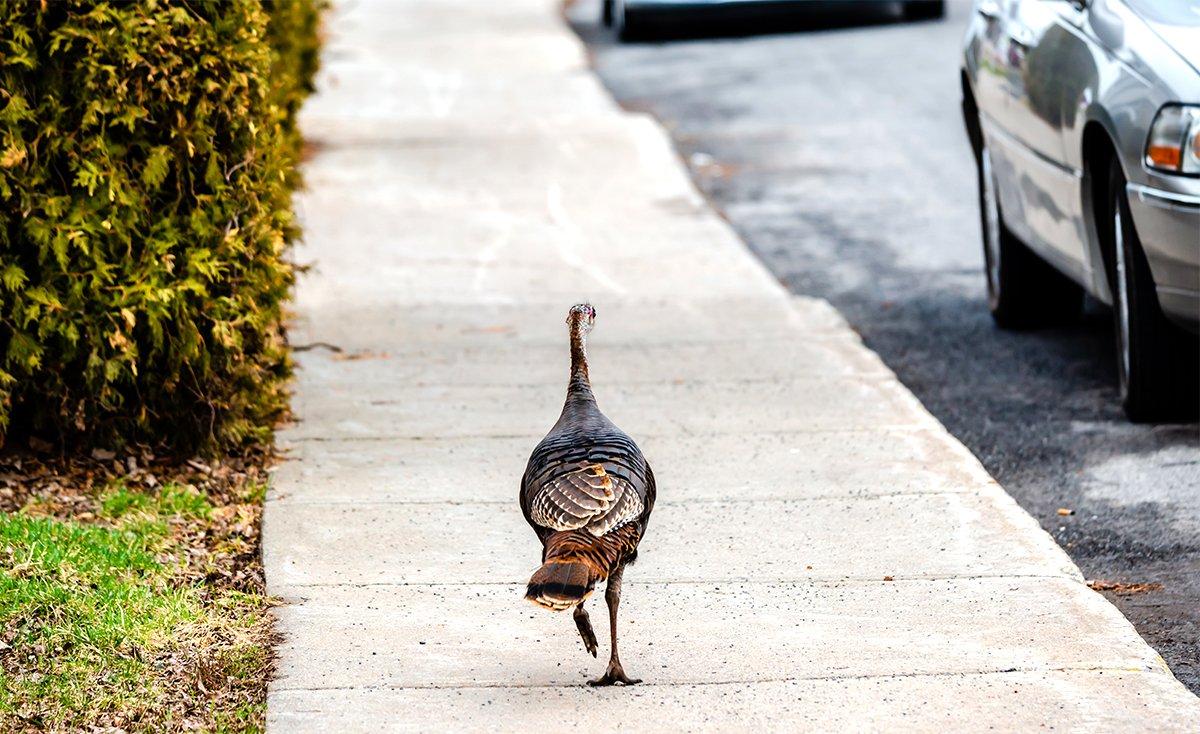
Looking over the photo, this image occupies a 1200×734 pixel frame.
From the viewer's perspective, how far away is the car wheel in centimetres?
682

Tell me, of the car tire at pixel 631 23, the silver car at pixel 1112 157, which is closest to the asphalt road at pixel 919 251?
the car tire at pixel 631 23

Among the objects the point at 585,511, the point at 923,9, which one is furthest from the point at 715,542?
the point at 923,9

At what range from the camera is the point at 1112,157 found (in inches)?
272

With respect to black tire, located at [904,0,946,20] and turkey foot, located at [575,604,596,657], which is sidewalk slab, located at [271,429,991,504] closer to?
turkey foot, located at [575,604,596,657]

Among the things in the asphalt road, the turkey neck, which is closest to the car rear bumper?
the asphalt road

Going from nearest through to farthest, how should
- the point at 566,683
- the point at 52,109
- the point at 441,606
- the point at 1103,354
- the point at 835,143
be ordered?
the point at 566,683 < the point at 441,606 < the point at 52,109 < the point at 1103,354 < the point at 835,143

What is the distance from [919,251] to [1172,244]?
4485mm

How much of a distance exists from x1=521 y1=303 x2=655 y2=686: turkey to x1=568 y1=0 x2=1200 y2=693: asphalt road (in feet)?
5.10

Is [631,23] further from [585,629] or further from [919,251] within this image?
[585,629]

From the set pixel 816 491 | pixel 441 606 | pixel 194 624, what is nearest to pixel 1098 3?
pixel 816 491

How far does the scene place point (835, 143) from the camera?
14102 mm

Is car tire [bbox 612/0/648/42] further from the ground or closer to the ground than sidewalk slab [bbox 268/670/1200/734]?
closer to the ground

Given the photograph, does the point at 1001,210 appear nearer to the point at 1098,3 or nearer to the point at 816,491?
the point at 1098,3

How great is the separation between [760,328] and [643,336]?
Answer: 1.86ft
